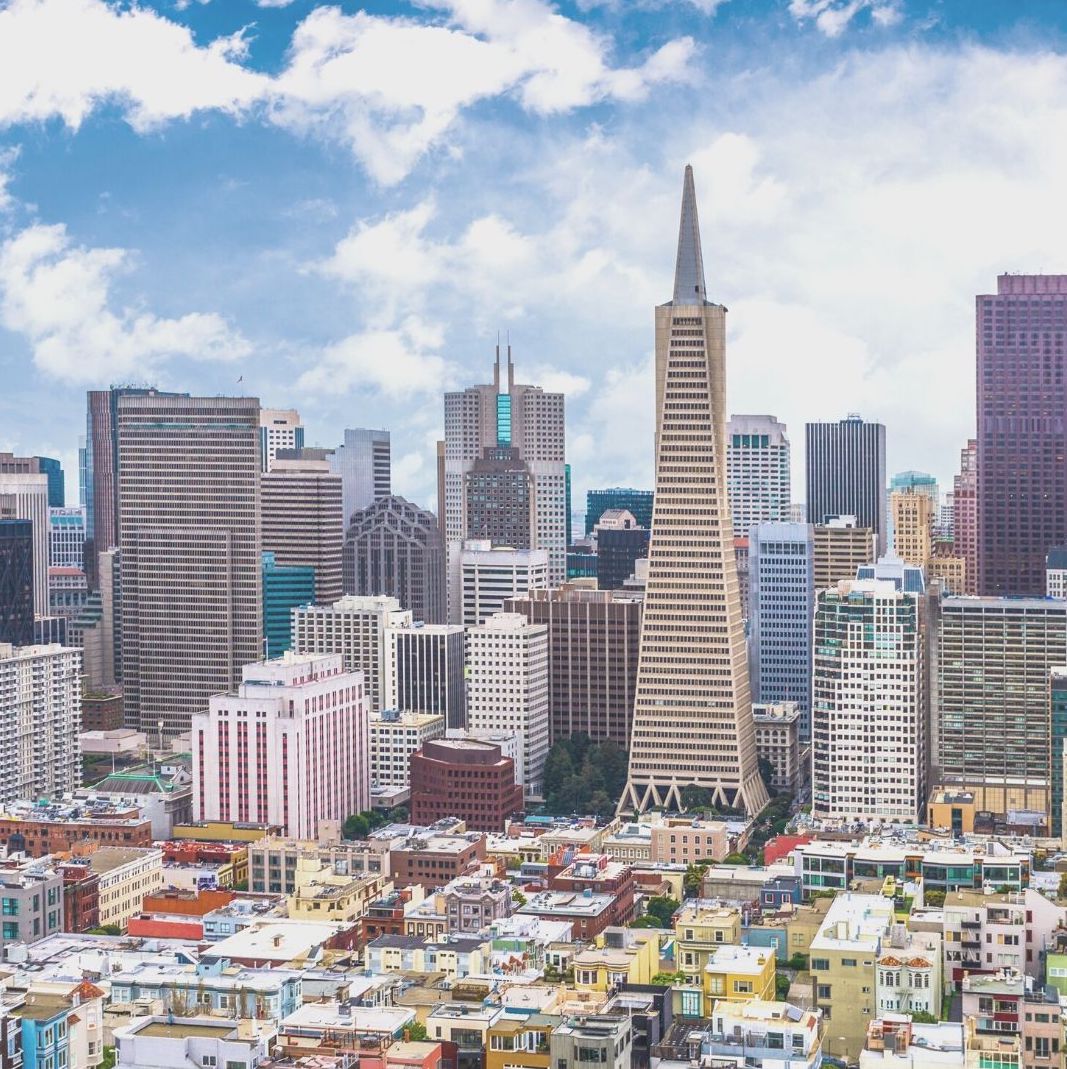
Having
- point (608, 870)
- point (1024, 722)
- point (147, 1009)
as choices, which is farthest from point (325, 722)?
point (147, 1009)

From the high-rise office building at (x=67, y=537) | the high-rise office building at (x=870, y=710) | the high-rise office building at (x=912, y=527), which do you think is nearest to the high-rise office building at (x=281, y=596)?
the high-rise office building at (x=870, y=710)

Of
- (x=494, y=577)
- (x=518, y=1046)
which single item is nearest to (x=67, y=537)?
(x=494, y=577)

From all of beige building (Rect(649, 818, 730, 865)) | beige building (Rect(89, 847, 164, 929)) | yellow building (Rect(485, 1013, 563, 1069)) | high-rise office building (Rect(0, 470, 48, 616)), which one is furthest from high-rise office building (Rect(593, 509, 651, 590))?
yellow building (Rect(485, 1013, 563, 1069))

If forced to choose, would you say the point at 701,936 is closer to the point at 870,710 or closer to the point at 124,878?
the point at 124,878

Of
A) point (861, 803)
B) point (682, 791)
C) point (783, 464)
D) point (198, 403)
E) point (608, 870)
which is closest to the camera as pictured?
point (608, 870)

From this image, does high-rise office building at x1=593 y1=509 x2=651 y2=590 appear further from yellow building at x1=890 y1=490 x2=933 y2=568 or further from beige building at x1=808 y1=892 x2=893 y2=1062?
beige building at x1=808 y1=892 x2=893 y2=1062

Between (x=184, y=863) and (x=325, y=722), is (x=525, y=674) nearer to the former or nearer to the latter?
(x=325, y=722)
